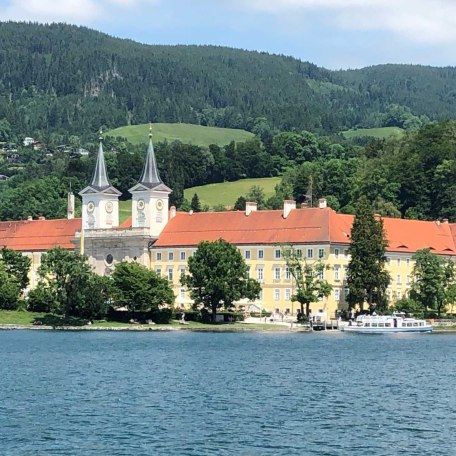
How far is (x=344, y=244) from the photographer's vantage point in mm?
121625

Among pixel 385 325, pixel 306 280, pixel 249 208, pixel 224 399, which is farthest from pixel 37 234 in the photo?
pixel 224 399

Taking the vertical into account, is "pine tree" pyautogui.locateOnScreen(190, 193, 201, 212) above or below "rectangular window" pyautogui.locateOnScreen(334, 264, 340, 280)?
above

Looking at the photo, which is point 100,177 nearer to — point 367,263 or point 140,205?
point 140,205

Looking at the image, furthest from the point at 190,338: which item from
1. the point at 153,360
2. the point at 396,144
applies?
the point at 396,144

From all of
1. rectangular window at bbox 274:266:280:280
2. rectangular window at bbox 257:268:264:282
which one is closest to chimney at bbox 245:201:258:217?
rectangular window at bbox 257:268:264:282

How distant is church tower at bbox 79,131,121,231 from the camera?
Result: 455 feet

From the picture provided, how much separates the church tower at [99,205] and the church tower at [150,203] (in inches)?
164

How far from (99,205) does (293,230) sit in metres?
24.9

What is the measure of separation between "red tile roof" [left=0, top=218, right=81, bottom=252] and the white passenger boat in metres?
41.9

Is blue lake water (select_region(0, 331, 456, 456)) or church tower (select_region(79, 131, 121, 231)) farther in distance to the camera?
church tower (select_region(79, 131, 121, 231))

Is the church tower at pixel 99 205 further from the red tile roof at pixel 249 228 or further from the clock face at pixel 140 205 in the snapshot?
the red tile roof at pixel 249 228

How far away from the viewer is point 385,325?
108625mm

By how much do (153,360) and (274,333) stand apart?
3164 cm

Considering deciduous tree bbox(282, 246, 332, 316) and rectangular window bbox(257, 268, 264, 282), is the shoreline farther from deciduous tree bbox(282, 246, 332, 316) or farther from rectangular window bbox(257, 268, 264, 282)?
rectangular window bbox(257, 268, 264, 282)
